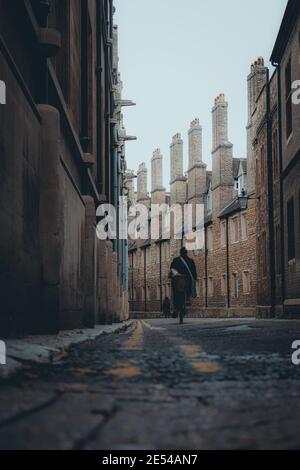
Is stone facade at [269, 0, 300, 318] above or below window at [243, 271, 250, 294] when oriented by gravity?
above

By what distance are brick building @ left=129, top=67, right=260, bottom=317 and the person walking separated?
53.3 ft

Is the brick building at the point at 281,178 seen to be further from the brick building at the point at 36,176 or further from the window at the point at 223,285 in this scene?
the window at the point at 223,285

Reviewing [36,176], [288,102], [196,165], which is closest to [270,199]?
[288,102]

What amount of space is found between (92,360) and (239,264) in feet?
115

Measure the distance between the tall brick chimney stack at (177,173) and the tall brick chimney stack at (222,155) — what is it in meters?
9.74

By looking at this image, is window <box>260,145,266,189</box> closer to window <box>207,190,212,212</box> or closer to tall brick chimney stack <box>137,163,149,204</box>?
window <box>207,190,212,212</box>

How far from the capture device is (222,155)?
41781 millimetres

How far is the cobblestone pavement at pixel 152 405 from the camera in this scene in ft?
6.43

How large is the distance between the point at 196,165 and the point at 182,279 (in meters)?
31.8

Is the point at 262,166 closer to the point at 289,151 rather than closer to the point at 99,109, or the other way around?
the point at 289,151

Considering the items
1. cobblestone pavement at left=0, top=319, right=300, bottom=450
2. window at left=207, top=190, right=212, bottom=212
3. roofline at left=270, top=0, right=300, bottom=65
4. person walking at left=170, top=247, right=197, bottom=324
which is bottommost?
cobblestone pavement at left=0, top=319, right=300, bottom=450

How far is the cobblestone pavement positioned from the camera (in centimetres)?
196

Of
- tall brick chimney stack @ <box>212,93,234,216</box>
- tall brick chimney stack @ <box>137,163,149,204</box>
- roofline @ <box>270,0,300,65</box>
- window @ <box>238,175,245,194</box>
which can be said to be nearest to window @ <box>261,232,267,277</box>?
roofline @ <box>270,0,300,65</box>
